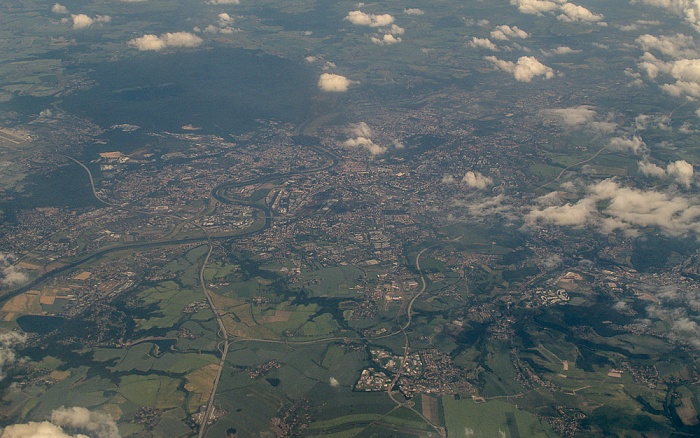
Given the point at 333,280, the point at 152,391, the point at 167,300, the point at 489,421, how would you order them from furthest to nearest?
the point at 333,280 < the point at 167,300 < the point at 152,391 < the point at 489,421

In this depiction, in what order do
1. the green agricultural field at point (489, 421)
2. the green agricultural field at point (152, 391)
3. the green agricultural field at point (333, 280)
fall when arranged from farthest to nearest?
1. the green agricultural field at point (333, 280)
2. the green agricultural field at point (152, 391)
3. the green agricultural field at point (489, 421)

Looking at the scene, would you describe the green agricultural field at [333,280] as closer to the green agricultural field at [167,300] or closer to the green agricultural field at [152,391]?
the green agricultural field at [167,300]

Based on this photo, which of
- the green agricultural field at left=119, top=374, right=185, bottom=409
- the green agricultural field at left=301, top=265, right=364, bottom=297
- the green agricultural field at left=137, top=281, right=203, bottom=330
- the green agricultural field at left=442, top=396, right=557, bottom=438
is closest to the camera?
the green agricultural field at left=442, top=396, right=557, bottom=438

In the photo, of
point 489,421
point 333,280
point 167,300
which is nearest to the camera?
point 489,421

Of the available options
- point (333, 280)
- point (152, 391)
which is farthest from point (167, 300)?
point (333, 280)

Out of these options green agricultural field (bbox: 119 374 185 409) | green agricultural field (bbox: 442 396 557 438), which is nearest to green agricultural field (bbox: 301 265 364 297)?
green agricultural field (bbox: 442 396 557 438)

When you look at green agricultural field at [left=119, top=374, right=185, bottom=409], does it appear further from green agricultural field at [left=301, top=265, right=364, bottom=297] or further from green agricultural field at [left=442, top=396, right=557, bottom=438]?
green agricultural field at [left=442, top=396, right=557, bottom=438]

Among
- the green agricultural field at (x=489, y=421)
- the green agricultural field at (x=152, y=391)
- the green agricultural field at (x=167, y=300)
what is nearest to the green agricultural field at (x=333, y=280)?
the green agricultural field at (x=167, y=300)

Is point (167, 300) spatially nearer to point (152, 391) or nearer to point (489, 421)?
point (152, 391)

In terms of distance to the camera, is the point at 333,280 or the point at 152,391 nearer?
the point at 152,391

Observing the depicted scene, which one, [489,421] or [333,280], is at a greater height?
[489,421]

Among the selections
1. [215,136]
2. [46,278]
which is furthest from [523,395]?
[215,136]
